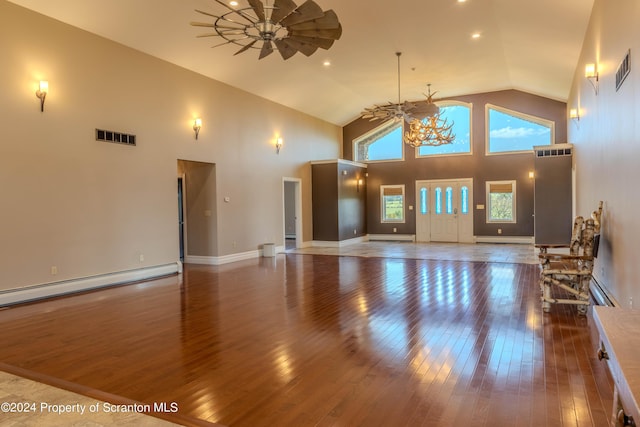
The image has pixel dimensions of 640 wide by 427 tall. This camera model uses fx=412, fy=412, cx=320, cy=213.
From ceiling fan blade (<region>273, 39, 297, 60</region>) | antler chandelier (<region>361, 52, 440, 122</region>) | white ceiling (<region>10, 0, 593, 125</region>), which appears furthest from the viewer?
antler chandelier (<region>361, 52, 440, 122</region>)

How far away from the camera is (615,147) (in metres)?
4.42

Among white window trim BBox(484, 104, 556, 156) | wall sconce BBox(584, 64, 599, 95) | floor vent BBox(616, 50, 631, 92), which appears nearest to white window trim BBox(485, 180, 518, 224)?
white window trim BBox(484, 104, 556, 156)

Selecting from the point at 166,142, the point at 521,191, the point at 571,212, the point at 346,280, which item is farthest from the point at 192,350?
the point at 521,191

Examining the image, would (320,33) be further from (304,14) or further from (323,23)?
(304,14)

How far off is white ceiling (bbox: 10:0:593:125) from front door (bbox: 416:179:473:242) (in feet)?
9.81

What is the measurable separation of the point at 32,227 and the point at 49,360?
3.10 meters

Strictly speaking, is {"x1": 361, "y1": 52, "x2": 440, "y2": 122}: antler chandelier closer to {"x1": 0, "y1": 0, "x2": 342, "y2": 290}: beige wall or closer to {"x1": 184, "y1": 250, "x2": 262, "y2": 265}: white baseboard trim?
{"x1": 0, "y1": 0, "x2": 342, "y2": 290}: beige wall

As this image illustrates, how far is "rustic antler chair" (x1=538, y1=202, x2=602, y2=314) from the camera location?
4520mm

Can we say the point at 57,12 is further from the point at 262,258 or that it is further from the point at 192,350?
the point at 262,258

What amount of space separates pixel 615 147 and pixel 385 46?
5409 millimetres

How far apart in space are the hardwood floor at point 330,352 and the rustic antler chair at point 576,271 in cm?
18

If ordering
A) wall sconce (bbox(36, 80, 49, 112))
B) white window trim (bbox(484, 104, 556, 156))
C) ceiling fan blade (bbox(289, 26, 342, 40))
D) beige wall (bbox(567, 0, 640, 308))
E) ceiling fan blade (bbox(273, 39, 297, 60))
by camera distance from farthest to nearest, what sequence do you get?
white window trim (bbox(484, 104, 556, 156)) → wall sconce (bbox(36, 80, 49, 112)) → ceiling fan blade (bbox(273, 39, 297, 60)) → ceiling fan blade (bbox(289, 26, 342, 40)) → beige wall (bbox(567, 0, 640, 308))

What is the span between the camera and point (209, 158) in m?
8.90

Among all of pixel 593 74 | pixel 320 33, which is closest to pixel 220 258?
pixel 320 33
